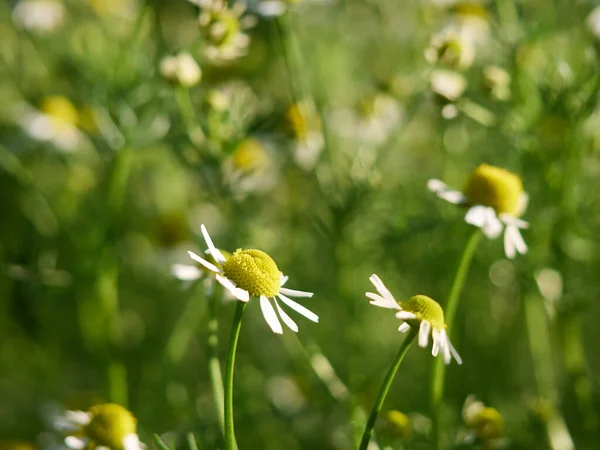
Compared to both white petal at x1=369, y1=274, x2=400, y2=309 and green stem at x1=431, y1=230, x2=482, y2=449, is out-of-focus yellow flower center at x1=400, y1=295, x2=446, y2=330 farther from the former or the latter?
green stem at x1=431, y1=230, x2=482, y2=449

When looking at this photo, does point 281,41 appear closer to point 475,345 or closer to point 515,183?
point 515,183

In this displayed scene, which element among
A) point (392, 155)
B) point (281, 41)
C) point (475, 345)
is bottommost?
point (475, 345)

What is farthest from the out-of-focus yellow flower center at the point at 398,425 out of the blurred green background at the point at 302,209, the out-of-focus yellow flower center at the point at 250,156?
the out-of-focus yellow flower center at the point at 250,156

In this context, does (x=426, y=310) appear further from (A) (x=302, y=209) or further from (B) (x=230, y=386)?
(A) (x=302, y=209)

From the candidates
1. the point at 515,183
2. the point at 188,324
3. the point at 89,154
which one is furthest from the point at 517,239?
the point at 89,154

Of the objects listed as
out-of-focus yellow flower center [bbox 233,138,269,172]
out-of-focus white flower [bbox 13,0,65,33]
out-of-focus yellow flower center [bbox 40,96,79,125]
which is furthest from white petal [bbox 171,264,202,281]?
out-of-focus white flower [bbox 13,0,65,33]

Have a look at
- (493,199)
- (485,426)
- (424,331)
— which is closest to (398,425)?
(485,426)
